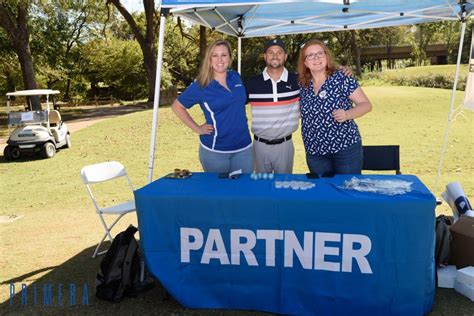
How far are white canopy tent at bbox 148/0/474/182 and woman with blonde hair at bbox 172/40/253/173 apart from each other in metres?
0.87

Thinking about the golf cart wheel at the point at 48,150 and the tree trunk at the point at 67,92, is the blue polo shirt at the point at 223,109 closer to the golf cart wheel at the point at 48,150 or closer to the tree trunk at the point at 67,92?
the golf cart wheel at the point at 48,150

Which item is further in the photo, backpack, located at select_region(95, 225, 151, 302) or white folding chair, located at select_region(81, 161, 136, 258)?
white folding chair, located at select_region(81, 161, 136, 258)

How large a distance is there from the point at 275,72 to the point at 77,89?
36.8 metres

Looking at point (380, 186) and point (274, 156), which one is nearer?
point (380, 186)

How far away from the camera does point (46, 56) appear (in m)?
29.7

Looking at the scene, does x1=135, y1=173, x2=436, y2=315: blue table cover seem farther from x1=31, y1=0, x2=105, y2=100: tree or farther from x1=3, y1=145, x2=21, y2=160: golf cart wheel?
x1=31, y1=0, x2=105, y2=100: tree

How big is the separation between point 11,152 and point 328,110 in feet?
32.0

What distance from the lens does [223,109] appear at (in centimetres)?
342

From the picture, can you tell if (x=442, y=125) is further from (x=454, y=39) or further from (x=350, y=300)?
(x=454, y=39)

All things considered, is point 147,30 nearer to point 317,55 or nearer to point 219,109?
point 219,109

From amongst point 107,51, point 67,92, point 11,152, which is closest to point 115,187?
point 11,152

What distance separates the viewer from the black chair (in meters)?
4.32

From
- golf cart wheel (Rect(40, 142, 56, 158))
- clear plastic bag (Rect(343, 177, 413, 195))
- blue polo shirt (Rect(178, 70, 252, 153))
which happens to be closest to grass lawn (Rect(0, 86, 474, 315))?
golf cart wheel (Rect(40, 142, 56, 158))

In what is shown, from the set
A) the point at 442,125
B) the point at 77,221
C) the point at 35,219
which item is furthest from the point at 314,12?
the point at 442,125
